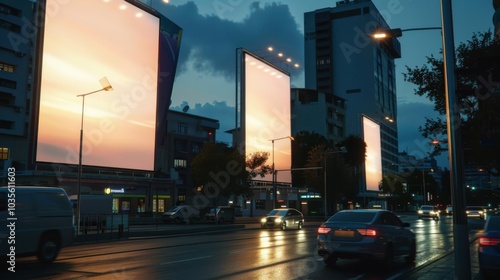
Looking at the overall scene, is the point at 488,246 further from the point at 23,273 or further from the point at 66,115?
the point at 66,115

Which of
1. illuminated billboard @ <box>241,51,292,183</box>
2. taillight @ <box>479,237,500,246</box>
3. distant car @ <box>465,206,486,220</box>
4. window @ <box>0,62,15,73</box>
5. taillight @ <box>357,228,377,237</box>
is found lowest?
distant car @ <box>465,206,486,220</box>

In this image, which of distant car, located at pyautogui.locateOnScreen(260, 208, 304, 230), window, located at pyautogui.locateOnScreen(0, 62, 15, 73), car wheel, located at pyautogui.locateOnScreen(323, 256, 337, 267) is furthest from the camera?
window, located at pyautogui.locateOnScreen(0, 62, 15, 73)

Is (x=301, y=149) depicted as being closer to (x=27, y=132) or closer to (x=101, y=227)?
(x=27, y=132)

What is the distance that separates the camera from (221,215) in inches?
1781

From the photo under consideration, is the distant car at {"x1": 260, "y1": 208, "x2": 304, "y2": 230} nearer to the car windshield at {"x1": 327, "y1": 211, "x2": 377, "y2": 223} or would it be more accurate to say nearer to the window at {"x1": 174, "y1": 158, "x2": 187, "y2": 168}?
the car windshield at {"x1": 327, "y1": 211, "x2": 377, "y2": 223}

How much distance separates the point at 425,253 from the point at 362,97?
13546cm

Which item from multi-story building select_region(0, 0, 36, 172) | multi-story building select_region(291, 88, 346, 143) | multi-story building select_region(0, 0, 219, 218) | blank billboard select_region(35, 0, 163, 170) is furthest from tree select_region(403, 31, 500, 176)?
multi-story building select_region(291, 88, 346, 143)

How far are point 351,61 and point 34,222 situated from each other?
5817 inches

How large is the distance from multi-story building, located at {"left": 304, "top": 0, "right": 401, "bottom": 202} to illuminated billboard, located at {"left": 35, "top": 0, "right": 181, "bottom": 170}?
4131 inches

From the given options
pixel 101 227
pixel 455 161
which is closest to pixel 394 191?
pixel 101 227

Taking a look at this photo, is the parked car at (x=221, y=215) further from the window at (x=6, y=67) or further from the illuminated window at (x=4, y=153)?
the window at (x=6, y=67)

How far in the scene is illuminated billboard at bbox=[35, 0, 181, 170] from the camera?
3597 cm

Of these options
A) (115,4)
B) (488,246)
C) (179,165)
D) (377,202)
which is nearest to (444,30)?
(488,246)

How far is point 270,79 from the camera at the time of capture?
65750 mm
